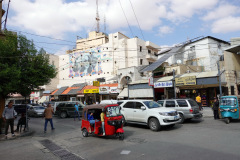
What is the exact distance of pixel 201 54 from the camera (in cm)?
2659

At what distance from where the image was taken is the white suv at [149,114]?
9.86 m

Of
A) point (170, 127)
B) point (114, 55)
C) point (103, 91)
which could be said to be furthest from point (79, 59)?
point (170, 127)

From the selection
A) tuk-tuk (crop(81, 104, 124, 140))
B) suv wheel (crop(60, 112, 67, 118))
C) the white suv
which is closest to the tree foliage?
tuk-tuk (crop(81, 104, 124, 140))

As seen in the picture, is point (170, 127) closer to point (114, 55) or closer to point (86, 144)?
point (86, 144)

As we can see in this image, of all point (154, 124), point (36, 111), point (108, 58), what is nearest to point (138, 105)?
point (154, 124)

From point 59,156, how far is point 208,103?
20339 millimetres

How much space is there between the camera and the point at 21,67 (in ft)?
36.6

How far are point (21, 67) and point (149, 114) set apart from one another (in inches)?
337

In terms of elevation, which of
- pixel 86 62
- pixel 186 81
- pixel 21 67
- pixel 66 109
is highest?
pixel 86 62

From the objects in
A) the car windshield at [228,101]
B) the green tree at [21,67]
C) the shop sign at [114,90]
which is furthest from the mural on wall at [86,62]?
the car windshield at [228,101]

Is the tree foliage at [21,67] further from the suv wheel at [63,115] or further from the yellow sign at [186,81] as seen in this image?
the yellow sign at [186,81]

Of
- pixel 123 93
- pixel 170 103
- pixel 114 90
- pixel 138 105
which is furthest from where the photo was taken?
pixel 114 90

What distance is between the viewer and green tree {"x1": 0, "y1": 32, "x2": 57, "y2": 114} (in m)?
10.1

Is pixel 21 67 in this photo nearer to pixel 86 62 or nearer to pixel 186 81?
pixel 186 81
